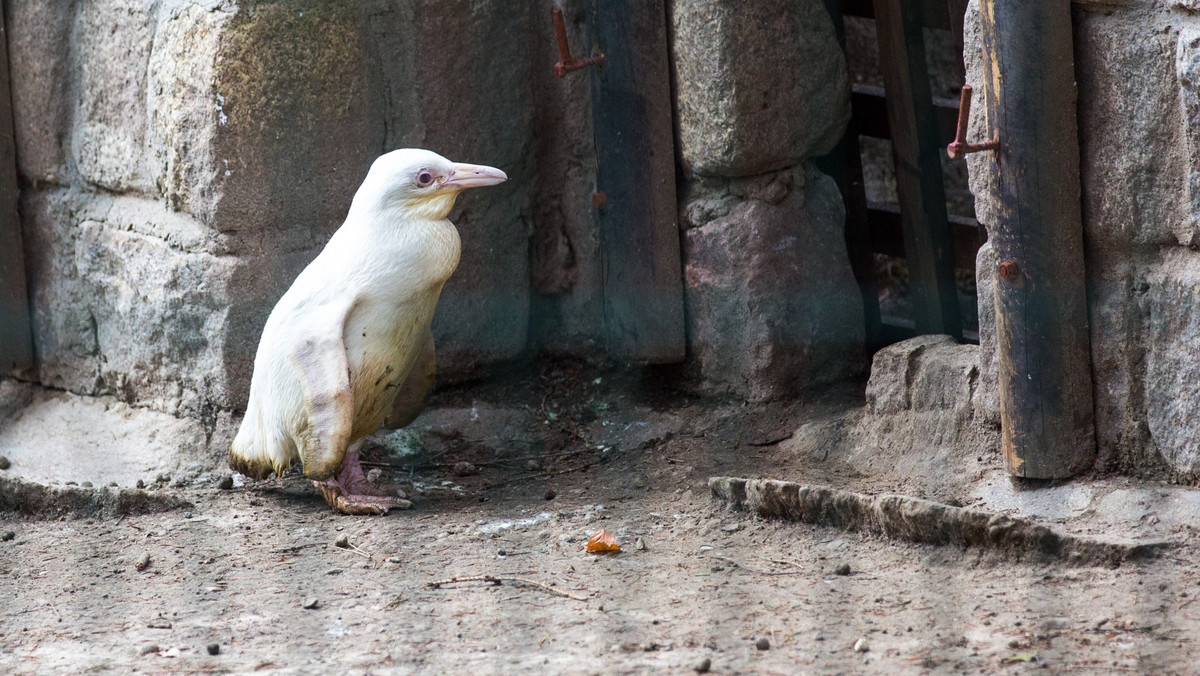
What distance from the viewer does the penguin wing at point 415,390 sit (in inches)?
145

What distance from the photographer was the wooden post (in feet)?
9.32

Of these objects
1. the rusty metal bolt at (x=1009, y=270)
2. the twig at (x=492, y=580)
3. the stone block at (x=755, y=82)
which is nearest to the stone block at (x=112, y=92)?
the stone block at (x=755, y=82)

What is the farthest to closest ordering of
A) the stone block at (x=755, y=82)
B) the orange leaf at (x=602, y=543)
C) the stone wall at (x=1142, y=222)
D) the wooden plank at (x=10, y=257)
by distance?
the wooden plank at (x=10, y=257) → the stone block at (x=755, y=82) → the orange leaf at (x=602, y=543) → the stone wall at (x=1142, y=222)

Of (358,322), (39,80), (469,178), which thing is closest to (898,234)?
(469,178)

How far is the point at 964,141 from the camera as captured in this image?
285 centimetres

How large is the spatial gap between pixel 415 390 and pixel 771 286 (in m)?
1.02

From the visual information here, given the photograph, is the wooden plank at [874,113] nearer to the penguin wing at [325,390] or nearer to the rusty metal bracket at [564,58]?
the rusty metal bracket at [564,58]

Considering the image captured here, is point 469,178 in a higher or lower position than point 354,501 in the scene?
higher

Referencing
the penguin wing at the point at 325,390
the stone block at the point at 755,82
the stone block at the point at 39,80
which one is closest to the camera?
the penguin wing at the point at 325,390

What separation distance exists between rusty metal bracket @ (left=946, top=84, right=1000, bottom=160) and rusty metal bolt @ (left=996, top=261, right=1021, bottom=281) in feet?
0.80

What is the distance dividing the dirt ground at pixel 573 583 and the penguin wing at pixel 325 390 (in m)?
0.20

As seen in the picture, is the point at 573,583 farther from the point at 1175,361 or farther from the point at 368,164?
the point at 368,164

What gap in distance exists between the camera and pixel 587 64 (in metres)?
3.83

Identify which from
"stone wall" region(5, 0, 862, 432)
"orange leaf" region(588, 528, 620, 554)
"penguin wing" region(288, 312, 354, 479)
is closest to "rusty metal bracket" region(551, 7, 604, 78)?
"stone wall" region(5, 0, 862, 432)
